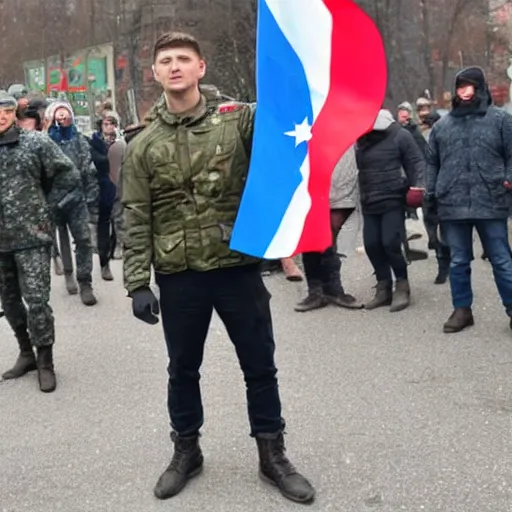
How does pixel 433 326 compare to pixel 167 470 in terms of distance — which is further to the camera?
pixel 433 326

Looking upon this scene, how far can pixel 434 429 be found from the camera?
15.4 feet

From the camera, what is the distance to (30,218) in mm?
5676

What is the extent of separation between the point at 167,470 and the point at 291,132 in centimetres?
172

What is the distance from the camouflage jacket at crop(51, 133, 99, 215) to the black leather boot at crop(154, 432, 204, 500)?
484cm

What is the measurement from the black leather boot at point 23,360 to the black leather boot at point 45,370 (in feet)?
0.97

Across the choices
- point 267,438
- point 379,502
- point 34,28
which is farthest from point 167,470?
point 34,28

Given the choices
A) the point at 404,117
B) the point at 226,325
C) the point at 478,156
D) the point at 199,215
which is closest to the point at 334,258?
the point at 478,156

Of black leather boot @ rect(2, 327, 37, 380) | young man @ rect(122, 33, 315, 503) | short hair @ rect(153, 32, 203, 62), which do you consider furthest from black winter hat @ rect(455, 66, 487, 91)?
black leather boot @ rect(2, 327, 37, 380)

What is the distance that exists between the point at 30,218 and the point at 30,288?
466 millimetres

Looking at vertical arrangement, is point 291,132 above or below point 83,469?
above

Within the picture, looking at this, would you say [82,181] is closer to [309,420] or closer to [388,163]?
[388,163]

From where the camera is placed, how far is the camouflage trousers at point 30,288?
18.8ft

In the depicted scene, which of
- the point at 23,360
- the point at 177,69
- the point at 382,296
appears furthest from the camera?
the point at 382,296

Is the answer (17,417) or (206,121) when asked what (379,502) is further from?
(17,417)
